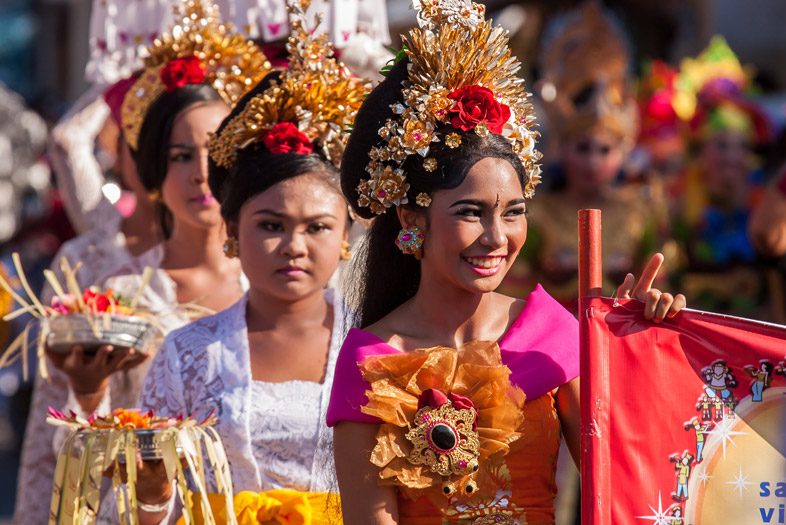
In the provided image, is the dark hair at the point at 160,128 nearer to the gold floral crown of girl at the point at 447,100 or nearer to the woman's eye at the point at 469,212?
the gold floral crown of girl at the point at 447,100

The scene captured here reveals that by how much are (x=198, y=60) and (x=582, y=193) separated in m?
4.24

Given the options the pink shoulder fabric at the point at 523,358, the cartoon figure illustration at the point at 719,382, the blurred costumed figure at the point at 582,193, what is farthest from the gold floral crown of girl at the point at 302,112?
the blurred costumed figure at the point at 582,193

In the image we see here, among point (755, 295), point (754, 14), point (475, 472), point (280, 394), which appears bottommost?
point (475, 472)

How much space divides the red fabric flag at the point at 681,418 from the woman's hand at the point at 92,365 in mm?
2045

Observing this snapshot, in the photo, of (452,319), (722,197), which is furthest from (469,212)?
(722,197)

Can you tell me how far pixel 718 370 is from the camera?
4.15 metres

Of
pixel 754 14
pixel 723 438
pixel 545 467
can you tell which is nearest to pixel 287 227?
pixel 545 467

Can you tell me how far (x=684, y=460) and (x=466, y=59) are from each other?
3.60ft

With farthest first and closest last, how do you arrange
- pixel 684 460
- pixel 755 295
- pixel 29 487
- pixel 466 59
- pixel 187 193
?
pixel 755 295 < pixel 29 487 < pixel 187 193 < pixel 466 59 < pixel 684 460

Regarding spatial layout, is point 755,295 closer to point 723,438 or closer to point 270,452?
point 270,452

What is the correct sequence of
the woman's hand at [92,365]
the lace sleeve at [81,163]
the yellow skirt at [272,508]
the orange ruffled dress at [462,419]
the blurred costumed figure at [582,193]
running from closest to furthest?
the orange ruffled dress at [462,419] < the yellow skirt at [272,508] < the woman's hand at [92,365] < the lace sleeve at [81,163] < the blurred costumed figure at [582,193]

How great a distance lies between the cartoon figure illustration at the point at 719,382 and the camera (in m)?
4.14

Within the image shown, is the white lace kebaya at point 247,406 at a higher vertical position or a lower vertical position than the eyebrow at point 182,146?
lower

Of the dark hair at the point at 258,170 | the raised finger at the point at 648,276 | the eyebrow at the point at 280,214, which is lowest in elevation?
the raised finger at the point at 648,276
